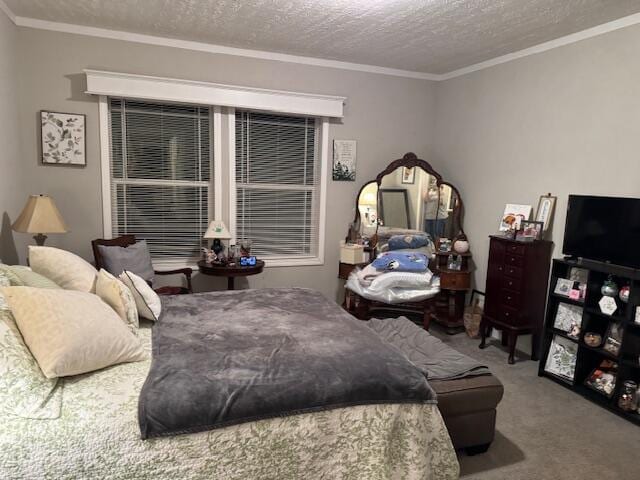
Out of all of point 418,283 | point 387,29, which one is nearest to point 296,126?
point 387,29

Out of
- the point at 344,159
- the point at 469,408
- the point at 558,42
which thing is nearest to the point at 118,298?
the point at 469,408

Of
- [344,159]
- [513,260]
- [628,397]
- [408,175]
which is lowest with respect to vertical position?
[628,397]

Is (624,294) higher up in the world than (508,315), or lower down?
higher up

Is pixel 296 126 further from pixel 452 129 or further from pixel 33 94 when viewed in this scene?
pixel 33 94

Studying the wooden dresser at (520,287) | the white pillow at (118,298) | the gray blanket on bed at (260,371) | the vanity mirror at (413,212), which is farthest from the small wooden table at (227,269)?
the wooden dresser at (520,287)

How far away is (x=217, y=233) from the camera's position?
3.98 m

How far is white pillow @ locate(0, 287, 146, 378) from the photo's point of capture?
1.64 m

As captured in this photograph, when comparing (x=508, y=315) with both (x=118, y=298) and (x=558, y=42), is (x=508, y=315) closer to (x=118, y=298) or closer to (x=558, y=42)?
(x=558, y=42)

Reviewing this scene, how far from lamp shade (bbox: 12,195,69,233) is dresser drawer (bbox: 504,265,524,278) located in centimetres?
359

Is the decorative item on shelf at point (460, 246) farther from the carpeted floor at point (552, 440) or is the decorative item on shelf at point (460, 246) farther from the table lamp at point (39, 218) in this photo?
the table lamp at point (39, 218)

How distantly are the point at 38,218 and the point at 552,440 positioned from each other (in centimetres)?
376

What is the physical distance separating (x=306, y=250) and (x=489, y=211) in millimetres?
1955

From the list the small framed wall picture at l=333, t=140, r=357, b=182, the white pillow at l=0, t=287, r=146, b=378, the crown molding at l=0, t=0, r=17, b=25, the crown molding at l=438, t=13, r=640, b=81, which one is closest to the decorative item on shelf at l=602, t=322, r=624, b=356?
the crown molding at l=438, t=13, r=640, b=81

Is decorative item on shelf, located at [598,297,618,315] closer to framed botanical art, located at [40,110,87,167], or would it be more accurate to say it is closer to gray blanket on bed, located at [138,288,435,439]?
gray blanket on bed, located at [138,288,435,439]
